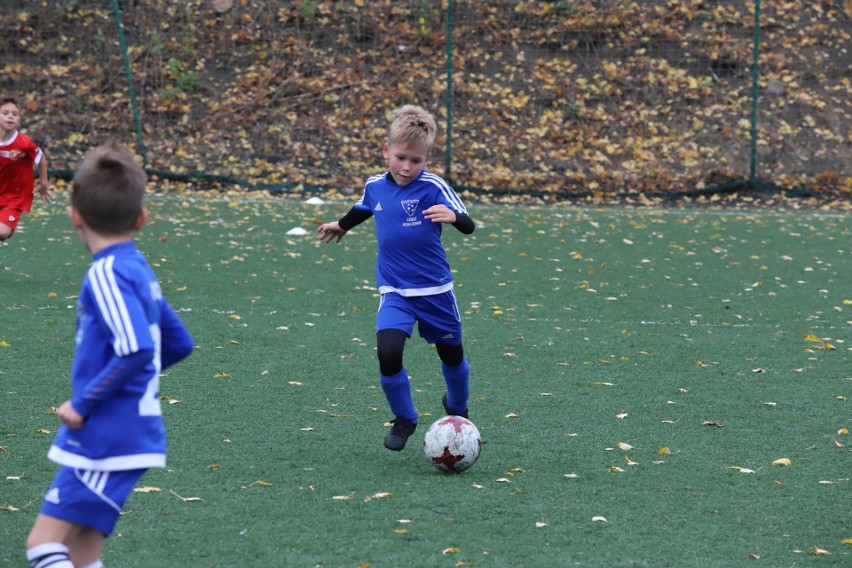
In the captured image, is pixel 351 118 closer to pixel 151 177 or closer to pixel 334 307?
pixel 151 177

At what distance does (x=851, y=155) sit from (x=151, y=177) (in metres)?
11.7

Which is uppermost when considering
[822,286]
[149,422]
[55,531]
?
[149,422]

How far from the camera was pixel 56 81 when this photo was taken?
1975 cm

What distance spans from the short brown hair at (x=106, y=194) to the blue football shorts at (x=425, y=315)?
2.35 meters

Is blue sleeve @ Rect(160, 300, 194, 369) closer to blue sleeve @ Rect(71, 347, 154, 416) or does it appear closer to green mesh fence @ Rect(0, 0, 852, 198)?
blue sleeve @ Rect(71, 347, 154, 416)

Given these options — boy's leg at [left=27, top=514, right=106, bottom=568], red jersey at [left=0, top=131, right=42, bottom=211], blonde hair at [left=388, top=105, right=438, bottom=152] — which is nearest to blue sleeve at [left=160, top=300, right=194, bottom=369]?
boy's leg at [left=27, top=514, right=106, bottom=568]

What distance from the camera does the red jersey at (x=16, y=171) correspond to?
31.9ft

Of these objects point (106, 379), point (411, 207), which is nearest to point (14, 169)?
point (411, 207)

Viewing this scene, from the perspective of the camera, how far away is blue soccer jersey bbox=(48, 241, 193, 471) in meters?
2.90

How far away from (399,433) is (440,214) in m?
1.09

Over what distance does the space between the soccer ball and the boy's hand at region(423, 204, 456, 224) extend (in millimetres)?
943

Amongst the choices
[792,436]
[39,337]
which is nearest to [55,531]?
[792,436]

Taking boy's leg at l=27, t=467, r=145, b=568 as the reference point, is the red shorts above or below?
below

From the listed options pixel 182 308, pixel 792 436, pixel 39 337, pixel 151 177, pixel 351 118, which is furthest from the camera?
pixel 351 118
